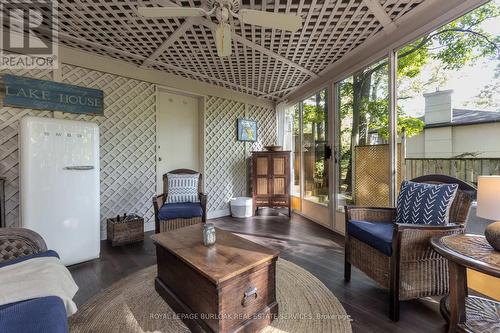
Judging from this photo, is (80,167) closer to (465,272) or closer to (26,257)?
(26,257)

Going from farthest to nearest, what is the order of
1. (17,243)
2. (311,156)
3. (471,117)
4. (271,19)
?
(311,156) → (471,117) → (271,19) → (17,243)

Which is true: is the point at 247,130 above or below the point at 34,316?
above

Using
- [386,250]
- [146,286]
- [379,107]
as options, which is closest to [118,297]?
[146,286]

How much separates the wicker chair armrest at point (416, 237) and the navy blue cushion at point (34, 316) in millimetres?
1736

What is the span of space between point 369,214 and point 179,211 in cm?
201

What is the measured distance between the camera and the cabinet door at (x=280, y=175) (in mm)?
4020

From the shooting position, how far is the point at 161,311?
153 cm

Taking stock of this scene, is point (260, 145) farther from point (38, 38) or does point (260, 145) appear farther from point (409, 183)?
point (38, 38)

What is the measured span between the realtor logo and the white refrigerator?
3.17ft

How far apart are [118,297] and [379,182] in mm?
2782

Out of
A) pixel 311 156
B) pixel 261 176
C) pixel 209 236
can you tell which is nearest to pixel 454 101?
pixel 311 156

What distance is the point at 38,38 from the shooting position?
2420mm

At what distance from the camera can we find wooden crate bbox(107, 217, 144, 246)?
265cm

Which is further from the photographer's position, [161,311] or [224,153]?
[224,153]
